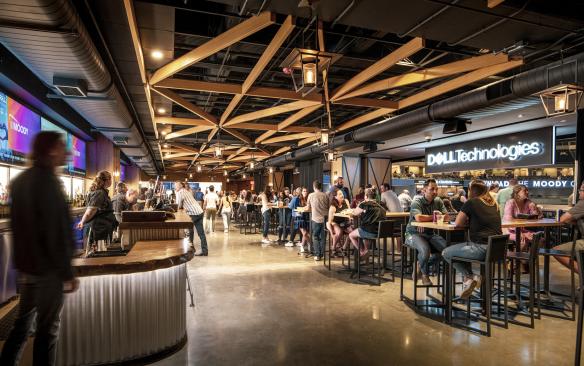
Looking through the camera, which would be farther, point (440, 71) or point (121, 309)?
point (440, 71)

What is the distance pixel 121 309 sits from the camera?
2.86m

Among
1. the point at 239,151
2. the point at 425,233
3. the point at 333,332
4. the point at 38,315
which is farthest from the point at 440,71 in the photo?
the point at 239,151

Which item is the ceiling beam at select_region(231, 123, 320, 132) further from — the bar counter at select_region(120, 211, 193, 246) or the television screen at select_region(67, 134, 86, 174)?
the bar counter at select_region(120, 211, 193, 246)

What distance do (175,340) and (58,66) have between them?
3453 mm

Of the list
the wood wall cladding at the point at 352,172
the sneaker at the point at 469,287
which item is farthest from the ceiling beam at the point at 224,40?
the wood wall cladding at the point at 352,172

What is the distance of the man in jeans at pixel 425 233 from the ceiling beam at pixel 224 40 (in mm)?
3105

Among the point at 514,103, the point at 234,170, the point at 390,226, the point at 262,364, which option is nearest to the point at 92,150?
the point at 390,226

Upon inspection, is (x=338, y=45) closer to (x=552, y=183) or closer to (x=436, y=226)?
(x=436, y=226)

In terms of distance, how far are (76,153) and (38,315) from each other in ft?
27.3

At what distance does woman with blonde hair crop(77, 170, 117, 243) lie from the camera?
5.11 meters

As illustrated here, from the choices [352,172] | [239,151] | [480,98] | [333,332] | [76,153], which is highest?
[239,151]

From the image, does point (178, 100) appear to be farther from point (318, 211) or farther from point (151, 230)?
point (151, 230)

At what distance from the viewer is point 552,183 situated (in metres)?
12.9

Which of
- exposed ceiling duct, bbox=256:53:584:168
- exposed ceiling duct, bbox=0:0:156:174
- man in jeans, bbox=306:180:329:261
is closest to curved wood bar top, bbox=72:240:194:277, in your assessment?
exposed ceiling duct, bbox=0:0:156:174
